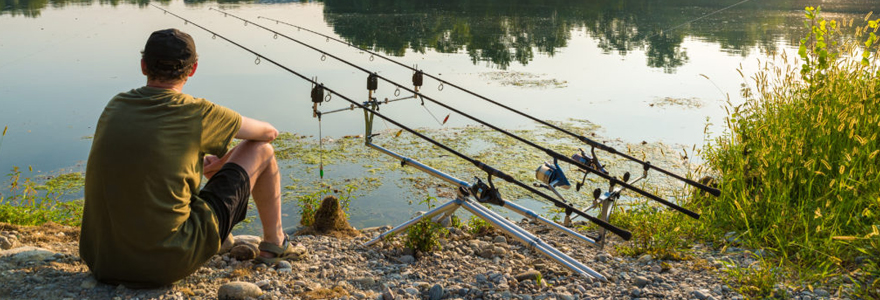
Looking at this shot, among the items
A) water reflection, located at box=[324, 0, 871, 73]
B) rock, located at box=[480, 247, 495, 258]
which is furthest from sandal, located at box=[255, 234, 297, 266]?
water reflection, located at box=[324, 0, 871, 73]

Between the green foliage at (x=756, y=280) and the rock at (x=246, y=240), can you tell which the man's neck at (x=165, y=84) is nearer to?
the rock at (x=246, y=240)

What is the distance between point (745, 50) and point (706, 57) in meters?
1.00

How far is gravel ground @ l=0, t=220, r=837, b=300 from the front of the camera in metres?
2.71

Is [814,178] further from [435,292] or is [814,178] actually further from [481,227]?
[435,292]

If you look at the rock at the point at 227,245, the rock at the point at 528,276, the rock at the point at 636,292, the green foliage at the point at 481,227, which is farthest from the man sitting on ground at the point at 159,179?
the green foliage at the point at 481,227

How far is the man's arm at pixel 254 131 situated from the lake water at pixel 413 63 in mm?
2112

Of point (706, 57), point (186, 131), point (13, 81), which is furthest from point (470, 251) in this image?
point (706, 57)

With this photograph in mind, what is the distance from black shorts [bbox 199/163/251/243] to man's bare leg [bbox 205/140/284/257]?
0.04 m

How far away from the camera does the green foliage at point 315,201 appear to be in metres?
4.47

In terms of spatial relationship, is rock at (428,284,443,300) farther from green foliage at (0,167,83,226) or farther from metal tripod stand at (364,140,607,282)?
green foliage at (0,167,83,226)

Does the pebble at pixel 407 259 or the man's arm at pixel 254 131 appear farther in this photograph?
the pebble at pixel 407 259

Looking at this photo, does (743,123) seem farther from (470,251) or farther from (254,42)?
(254,42)

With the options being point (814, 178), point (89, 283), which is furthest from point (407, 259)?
point (814, 178)

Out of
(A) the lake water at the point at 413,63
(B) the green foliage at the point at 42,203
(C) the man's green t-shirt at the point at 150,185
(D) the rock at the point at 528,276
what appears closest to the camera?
(C) the man's green t-shirt at the point at 150,185
